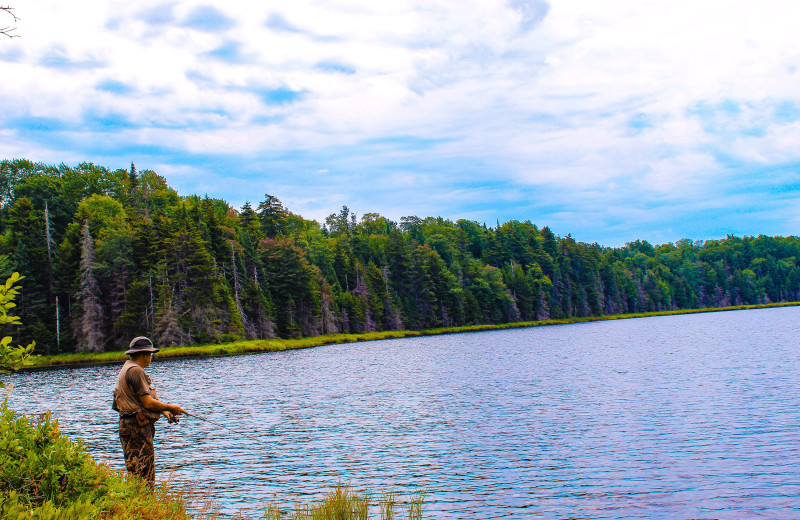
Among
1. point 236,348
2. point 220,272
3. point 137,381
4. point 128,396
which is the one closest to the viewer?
point 137,381

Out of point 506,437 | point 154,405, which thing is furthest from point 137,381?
point 506,437

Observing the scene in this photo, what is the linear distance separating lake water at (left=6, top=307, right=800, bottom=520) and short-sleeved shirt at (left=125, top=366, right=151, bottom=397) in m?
5.14

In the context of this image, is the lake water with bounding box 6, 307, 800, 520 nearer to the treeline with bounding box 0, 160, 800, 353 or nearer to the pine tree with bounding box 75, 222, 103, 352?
the pine tree with bounding box 75, 222, 103, 352

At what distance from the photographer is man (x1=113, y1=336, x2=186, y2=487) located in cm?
1003

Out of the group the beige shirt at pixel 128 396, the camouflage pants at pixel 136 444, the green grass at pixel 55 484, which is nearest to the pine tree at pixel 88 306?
the camouflage pants at pixel 136 444

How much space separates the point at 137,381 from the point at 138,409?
55 centimetres

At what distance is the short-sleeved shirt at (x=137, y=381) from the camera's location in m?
10.0

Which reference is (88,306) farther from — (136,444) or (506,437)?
(136,444)

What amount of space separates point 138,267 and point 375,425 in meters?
69.0

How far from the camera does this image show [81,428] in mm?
24672

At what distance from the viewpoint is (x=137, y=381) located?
10008 mm

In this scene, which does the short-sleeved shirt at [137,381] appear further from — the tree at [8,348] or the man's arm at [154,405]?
the tree at [8,348]

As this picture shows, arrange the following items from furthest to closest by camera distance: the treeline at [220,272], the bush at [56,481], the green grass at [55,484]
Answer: the treeline at [220,272], the bush at [56,481], the green grass at [55,484]

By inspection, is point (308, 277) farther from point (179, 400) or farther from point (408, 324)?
point (179, 400)
